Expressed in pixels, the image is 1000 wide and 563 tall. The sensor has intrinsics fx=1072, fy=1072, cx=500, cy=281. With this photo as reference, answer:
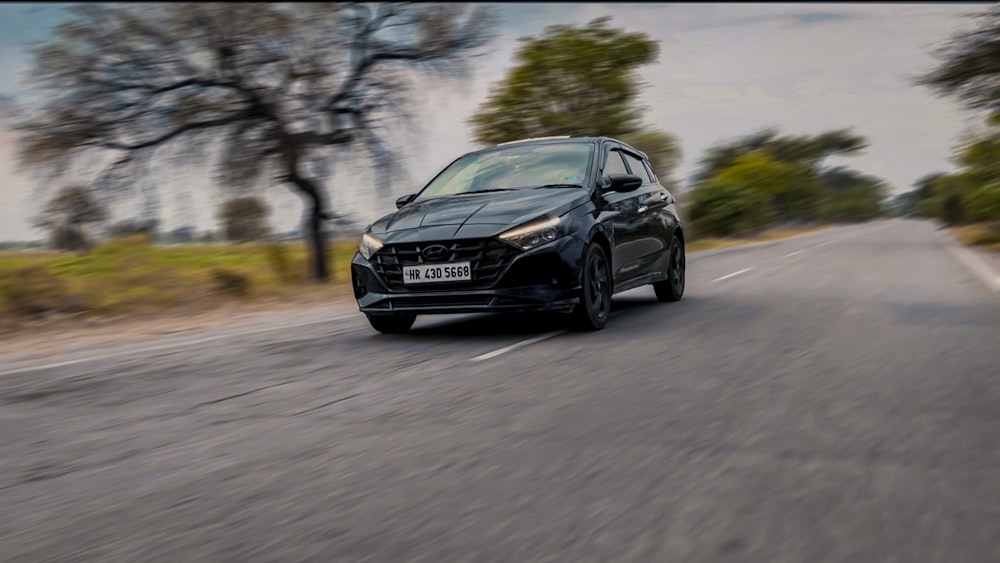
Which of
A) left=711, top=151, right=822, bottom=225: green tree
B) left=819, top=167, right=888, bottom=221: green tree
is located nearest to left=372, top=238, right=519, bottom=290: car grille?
left=711, top=151, right=822, bottom=225: green tree

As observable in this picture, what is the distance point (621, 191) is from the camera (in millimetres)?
9375

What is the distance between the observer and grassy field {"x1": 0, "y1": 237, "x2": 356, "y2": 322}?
1381 centimetres

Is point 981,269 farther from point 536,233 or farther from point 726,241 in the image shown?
point 726,241

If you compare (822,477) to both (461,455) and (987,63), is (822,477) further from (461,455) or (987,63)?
(987,63)

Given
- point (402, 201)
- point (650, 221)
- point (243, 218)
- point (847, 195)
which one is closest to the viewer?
point (402, 201)

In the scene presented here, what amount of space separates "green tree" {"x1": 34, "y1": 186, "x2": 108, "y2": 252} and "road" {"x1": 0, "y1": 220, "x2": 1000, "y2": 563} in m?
9.14

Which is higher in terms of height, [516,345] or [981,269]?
[516,345]

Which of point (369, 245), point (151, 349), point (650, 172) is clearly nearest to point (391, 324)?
point (369, 245)

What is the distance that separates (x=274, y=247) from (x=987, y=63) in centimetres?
1710

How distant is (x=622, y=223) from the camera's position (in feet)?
31.3

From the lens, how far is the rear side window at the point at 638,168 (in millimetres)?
10875

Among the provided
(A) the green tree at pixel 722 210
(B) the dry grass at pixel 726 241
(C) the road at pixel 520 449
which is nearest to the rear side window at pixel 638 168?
(C) the road at pixel 520 449

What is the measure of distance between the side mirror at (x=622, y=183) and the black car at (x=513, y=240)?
16mm

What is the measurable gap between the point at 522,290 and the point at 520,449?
140 inches
